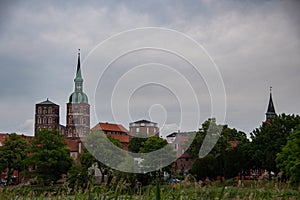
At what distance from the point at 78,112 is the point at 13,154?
72.4 m

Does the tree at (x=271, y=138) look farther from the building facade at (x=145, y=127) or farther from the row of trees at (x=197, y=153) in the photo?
the building facade at (x=145, y=127)

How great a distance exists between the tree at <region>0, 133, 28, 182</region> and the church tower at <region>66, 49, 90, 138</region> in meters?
61.9

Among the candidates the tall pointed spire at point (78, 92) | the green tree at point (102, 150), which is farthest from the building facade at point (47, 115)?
the green tree at point (102, 150)

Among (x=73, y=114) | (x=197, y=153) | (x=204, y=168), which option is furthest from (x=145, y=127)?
(x=73, y=114)

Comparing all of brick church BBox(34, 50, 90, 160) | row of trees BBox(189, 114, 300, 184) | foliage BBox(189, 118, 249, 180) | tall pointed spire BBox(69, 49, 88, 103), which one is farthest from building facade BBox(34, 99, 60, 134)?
A: row of trees BBox(189, 114, 300, 184)

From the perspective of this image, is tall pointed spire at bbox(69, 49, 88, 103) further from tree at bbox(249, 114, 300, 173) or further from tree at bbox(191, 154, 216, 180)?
tree at bbox(249, 114, 300, 173)

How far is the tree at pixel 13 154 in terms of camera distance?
56.4m

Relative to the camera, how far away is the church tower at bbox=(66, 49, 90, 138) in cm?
12319

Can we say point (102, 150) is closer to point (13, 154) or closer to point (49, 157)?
point (49, 157)

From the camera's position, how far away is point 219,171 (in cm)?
4822

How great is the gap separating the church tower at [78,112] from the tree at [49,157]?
66627 millimetres

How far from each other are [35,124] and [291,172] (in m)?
111

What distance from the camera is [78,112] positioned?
12975 centimetres

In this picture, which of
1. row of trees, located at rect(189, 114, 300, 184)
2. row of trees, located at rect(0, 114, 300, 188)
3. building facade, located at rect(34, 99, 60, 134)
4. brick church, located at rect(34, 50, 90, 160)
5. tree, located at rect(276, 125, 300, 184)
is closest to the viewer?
tree, located at rect(276, 125, 300, 184)
